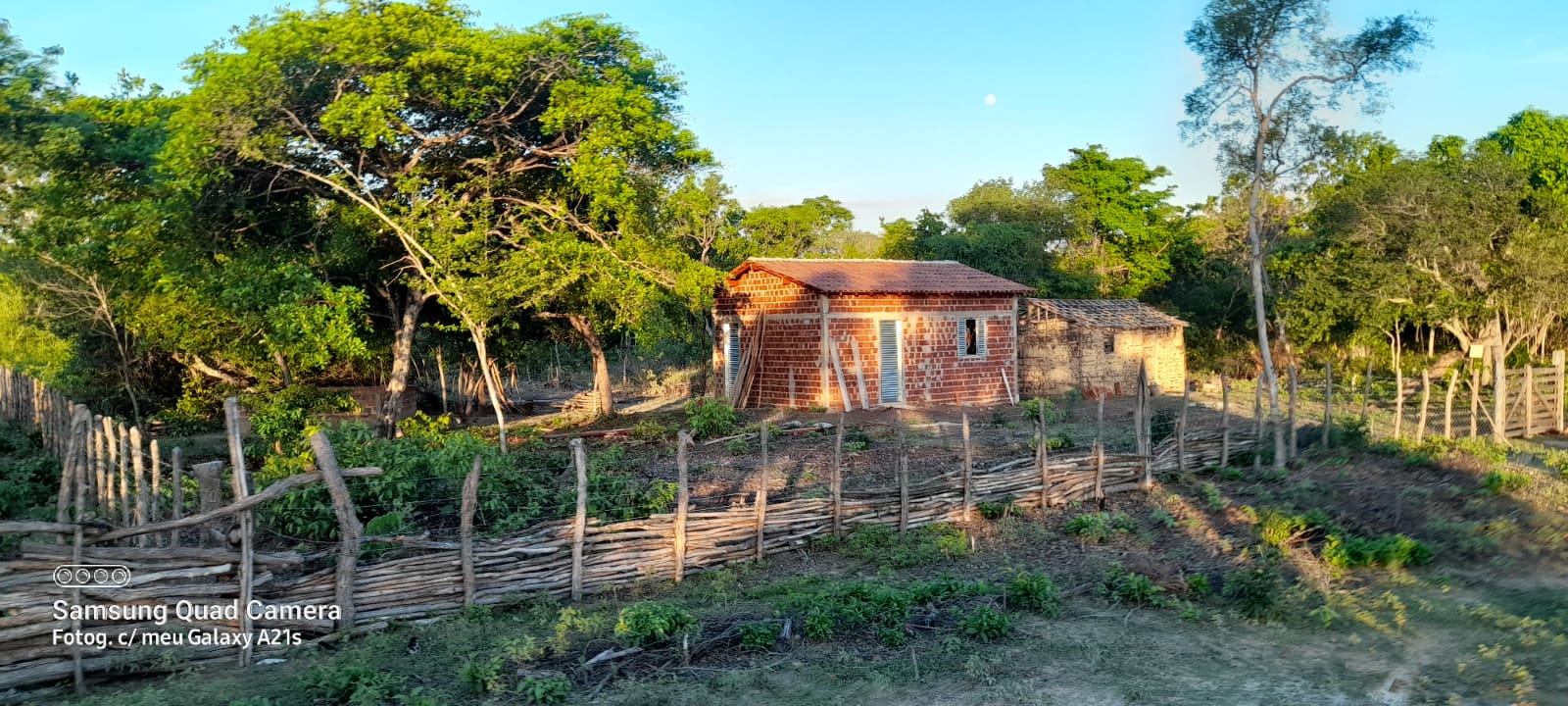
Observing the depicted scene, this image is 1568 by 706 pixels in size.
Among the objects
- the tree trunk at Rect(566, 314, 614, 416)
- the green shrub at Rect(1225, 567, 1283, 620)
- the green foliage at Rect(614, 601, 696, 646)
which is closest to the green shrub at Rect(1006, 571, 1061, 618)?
the green shrub at Rect(1225, 567, 1283, 620)

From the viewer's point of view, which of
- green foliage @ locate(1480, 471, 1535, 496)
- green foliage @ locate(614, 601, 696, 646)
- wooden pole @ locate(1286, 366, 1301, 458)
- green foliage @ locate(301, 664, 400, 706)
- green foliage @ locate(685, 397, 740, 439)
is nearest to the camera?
green foliage @ locate(301, 664, 400, 706)

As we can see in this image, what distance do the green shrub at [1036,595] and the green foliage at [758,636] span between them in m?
1.91

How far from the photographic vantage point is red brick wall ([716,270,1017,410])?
19.7m

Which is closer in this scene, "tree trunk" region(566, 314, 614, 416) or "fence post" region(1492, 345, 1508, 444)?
"fence post" region(1492, 345, 1508, 444)

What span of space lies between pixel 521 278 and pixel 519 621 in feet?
32.3

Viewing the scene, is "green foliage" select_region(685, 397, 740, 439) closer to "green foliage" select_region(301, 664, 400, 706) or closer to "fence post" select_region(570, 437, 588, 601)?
"fence post" select_region(570, 437, 588, 601)

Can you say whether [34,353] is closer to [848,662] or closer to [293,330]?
[293,330]

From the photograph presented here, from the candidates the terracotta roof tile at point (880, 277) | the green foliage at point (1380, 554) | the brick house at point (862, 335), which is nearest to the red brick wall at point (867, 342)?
the brick house at point (862, 335)

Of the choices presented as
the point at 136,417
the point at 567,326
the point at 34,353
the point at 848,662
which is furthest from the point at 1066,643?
the point at 34,353

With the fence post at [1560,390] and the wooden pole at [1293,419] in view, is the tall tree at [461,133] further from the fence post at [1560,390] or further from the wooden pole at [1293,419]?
the fence post at [1560,390]

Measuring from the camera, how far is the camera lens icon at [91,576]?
233 inches

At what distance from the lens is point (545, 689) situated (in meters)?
5.70

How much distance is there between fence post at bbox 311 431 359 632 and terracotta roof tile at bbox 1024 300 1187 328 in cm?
1800

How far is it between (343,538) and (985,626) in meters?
4.37
